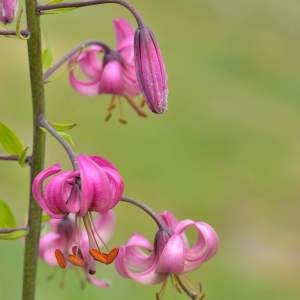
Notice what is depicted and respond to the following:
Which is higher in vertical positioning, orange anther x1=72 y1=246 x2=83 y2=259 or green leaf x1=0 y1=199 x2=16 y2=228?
orange anther x1=72 y1=246 x2=83 y2=259

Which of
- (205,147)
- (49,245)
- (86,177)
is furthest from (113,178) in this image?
(205,147)

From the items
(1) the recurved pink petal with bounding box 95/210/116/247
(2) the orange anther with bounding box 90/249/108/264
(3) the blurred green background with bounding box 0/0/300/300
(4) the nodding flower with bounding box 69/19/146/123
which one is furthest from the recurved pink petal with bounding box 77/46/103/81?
(3) the blurred green background with bounding box 0/0/300/300

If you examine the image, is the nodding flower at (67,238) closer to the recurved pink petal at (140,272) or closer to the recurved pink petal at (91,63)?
the recurved pink petal at (140,272)

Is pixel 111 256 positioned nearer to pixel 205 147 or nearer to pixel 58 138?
pixel 58 138

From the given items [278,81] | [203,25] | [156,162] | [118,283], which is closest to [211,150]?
[156,162]

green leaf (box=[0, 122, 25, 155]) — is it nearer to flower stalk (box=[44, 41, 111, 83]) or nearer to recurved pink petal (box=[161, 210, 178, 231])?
flower stalk (box=[44, 41, 111, 83])

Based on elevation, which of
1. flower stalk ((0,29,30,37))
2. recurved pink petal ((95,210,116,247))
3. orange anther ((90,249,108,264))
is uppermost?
flower stalk ((0,29,30,37))
